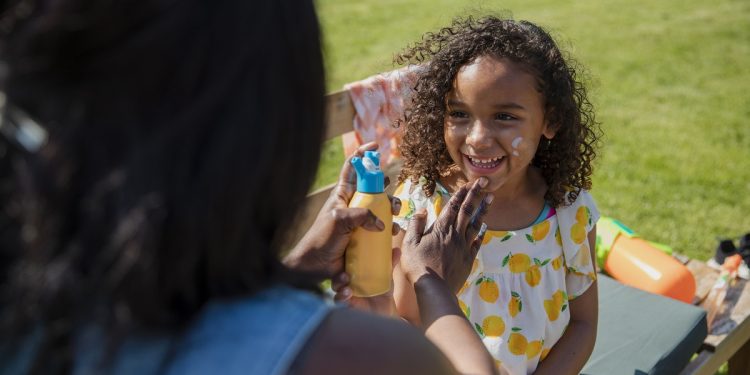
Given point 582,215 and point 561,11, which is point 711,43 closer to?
point 561,11

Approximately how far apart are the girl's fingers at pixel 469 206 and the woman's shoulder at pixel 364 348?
2.57 ft

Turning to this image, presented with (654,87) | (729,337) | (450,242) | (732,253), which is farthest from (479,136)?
(654,87)

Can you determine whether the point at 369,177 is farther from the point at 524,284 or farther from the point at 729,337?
the point at 729,337

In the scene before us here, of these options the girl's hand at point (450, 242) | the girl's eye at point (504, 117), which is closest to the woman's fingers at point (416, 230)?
the girl's hand at point (450, 242)

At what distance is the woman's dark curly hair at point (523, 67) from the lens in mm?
2379

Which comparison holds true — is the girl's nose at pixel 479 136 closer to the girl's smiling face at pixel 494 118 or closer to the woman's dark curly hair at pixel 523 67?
the girl's smiling face at pixel 494 118

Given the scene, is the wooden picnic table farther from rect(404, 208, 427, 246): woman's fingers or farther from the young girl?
rect(404, 208, 427, 246): woman's fingers

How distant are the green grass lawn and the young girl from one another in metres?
0.38

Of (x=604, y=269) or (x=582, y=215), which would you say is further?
(x=604, y=269)

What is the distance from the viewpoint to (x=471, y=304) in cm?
247

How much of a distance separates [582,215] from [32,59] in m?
1.98

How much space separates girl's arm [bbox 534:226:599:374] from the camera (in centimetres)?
Result: 247

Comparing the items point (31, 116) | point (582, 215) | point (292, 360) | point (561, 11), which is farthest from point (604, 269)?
point (561, 11)

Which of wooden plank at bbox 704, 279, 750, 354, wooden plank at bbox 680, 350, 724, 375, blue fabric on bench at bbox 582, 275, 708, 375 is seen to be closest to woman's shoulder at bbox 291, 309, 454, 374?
blue fabric on bench at bbox 582, 275, 708, 375
